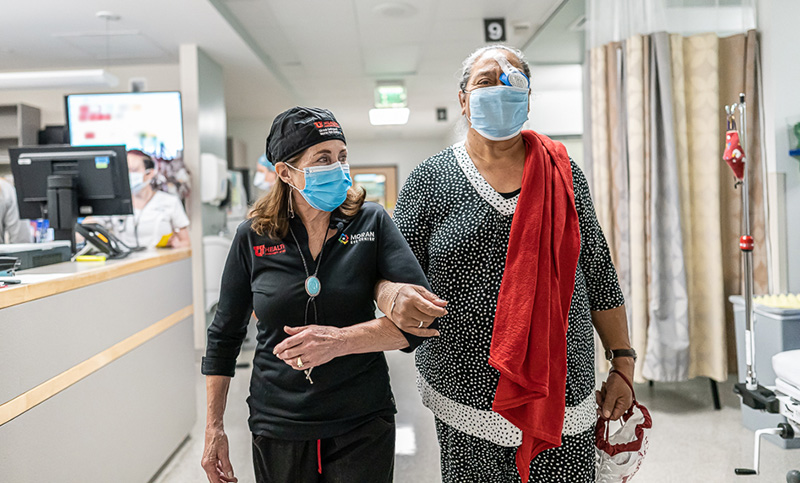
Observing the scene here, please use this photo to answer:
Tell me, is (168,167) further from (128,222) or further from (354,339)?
(354,339)

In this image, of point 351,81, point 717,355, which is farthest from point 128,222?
point 717,355

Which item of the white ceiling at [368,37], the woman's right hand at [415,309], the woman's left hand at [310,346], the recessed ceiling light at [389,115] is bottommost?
the woman's left hand at [310,346]

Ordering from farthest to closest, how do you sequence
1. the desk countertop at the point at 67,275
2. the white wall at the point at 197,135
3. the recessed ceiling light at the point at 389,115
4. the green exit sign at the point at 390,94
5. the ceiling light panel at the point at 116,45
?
the recessed ceiling light at the point at 389,115 < the green exit sign at the point at 390,94 < the white wall at the point at 197,135 < the ceiling light panel at the point at 116,45 < the desk countertop at the point at 67,275

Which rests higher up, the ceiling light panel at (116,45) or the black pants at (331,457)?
the ceiling light panel at (116,45)

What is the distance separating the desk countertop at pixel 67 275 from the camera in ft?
5.61

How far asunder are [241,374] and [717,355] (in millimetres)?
3290

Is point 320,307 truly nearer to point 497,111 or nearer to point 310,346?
point 310,346

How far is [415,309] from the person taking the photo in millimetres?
1016

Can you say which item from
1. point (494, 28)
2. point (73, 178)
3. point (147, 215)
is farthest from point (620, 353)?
point (494, 28)

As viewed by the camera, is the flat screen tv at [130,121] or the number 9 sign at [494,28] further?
the flat screen tv at [130,121]

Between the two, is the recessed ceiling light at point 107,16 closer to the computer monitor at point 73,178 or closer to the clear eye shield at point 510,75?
the computer monitor at point 73,178

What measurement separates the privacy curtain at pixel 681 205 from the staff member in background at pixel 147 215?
10.1 feet

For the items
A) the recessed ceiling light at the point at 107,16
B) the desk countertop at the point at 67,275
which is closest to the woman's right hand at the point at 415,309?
the desk countertop at the point at 67,275

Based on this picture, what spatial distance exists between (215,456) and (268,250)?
458 mm
